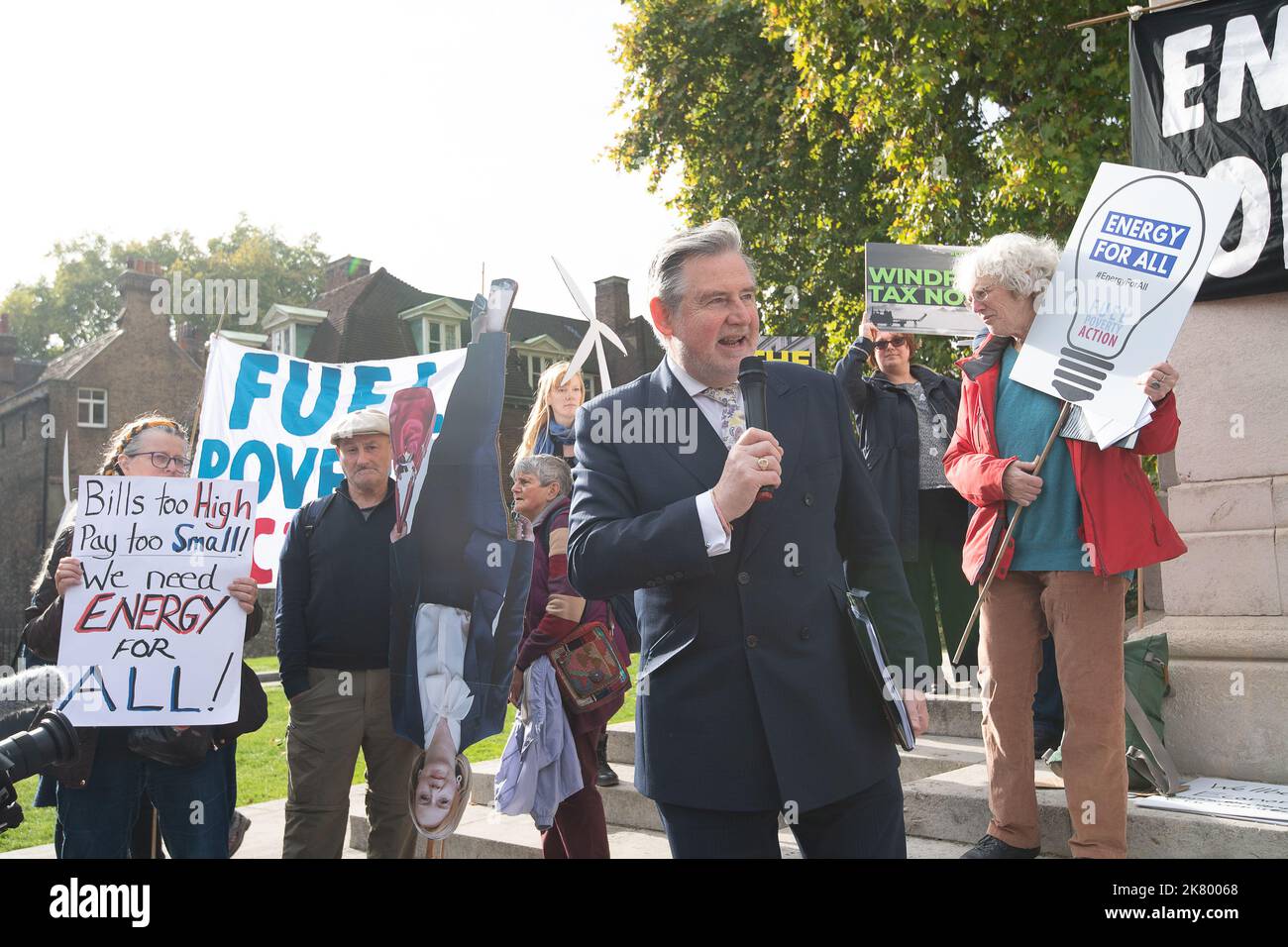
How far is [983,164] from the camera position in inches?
493

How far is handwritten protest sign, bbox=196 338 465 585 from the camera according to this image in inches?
247

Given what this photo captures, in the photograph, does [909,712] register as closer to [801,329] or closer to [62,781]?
[62,781]

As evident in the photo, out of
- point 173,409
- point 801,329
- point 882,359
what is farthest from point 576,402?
point 173,409

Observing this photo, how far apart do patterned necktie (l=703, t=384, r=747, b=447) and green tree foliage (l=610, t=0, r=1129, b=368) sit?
6.43 metres

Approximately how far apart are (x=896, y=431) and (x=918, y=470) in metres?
0.24

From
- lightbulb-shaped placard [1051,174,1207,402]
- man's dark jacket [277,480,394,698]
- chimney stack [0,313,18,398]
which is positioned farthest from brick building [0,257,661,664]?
lightbulb-shaped placard [1051,174,1207,402]

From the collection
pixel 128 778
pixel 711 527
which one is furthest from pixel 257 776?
pixel 711 527

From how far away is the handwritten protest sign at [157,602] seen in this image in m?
3.98

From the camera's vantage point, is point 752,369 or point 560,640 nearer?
point 752,369

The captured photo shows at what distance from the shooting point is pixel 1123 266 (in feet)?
13.1

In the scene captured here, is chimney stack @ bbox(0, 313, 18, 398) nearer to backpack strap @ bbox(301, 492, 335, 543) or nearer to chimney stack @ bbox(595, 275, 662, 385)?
chimney stack @ bbox(595, 275, 662, 385)

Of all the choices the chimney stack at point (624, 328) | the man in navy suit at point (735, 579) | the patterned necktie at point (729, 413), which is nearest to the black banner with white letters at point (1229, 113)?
the man in navy suit at point (735, 579)

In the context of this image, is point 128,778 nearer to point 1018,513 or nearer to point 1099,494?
point 1018,513

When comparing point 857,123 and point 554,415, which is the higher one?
point 857,123
